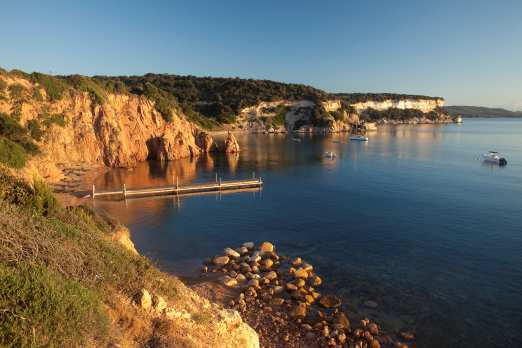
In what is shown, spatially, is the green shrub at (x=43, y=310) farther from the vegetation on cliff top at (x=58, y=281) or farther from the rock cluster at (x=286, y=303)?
the rock cluster at (x=286, y=303)

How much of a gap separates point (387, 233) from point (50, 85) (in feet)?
160

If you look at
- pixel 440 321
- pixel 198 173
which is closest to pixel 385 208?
pixel 440 321

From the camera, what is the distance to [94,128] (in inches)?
2153

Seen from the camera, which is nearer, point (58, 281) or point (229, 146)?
point (58, 281)

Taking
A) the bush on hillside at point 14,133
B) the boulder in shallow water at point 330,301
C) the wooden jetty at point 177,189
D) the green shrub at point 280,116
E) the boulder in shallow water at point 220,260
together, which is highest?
the green shrub at point 280,116

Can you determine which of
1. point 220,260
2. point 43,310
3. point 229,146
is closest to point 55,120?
point 229,146

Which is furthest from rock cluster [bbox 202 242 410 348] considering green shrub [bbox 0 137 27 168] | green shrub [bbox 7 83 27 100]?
green shrub [bbox 7 83 27 100]

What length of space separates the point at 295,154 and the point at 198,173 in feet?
96.6

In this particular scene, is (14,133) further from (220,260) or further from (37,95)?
(220,260)

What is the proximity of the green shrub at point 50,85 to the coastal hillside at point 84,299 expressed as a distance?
1702 inches

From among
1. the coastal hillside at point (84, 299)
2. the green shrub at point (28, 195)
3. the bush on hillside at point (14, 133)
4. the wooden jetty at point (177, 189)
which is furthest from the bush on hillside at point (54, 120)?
the coastal hillside at point (84, 299)

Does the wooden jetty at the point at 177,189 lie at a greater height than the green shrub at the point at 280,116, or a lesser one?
lesser

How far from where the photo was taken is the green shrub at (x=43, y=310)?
6.00 metres

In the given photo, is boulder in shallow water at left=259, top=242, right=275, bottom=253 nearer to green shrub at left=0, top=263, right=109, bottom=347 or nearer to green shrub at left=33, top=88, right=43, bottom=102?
green shrub at left=0, top=263, right=109, bottom=347
